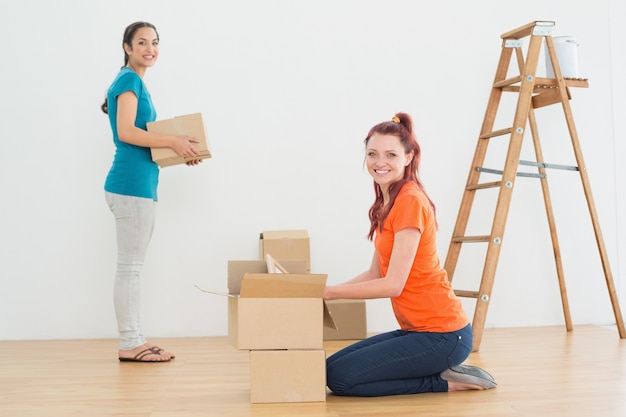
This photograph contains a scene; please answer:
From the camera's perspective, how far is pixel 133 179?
10.0ft

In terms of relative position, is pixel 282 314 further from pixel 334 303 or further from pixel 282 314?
pixel 334 303

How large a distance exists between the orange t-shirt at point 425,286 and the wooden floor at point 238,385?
0.22m

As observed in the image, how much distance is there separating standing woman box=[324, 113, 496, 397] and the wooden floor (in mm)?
60

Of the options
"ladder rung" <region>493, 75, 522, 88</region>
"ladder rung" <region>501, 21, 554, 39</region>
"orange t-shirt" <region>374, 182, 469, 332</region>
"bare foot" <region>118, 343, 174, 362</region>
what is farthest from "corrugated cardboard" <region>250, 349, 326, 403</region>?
"ladder rung" <region>501, 21, 554, 39</region>

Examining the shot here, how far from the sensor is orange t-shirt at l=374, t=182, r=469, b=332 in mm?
2312

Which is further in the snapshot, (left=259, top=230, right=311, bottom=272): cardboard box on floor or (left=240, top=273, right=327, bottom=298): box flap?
(left=259, top=230, right=311, bottom=272): cardboard box on floor

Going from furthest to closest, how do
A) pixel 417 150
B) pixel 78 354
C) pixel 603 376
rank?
pixel 78 354
pixel 603 376
pixel 417 150

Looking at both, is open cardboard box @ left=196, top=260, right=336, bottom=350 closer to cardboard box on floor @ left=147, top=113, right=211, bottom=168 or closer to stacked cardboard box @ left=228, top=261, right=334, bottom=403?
stacked cardboard box @ left=228, top=261, right=334, bottom=403

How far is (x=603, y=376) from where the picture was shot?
2.58 m

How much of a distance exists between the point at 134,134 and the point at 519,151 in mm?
1719

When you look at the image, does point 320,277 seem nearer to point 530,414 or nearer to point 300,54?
point 530,414

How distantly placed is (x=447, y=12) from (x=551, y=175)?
1078mm

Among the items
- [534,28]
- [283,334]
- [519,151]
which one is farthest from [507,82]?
[283,334]

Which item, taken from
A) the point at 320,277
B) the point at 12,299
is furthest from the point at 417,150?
the point at 12,299
